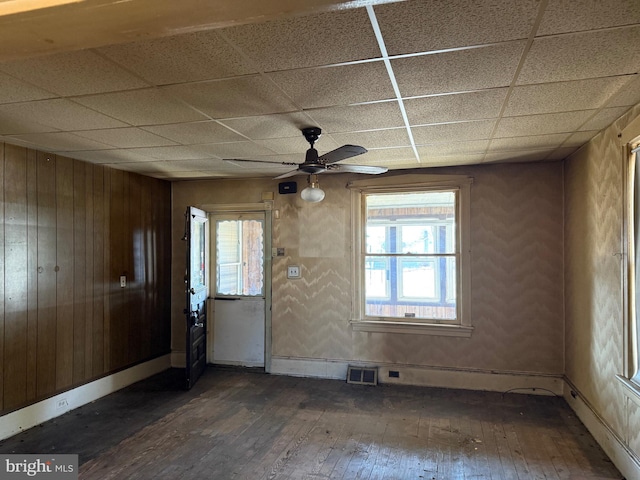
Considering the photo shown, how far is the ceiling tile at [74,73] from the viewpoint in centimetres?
185

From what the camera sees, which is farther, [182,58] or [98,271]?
[98,271]

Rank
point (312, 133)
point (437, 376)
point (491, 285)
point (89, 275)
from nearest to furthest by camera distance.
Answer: point (312, 133), point (89, 275), point (491, 285), point (437, 376)

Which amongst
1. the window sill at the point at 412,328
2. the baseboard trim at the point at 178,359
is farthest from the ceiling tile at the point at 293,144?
the baseboard trim at the point at 178,359

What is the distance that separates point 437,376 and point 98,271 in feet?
12.8

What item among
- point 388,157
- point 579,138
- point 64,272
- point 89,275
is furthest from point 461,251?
point 64,272

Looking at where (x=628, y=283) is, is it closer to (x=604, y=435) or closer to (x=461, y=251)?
(x=604, y=435)

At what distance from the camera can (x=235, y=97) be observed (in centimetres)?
232

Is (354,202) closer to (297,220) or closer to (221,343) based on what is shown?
(297,220)

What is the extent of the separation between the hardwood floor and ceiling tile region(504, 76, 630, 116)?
8.11ft

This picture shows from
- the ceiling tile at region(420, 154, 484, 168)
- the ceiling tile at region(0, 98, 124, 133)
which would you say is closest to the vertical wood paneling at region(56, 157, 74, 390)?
the ceiling tile at region(0, 98, 124, 133)

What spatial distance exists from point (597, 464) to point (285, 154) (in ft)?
11.5

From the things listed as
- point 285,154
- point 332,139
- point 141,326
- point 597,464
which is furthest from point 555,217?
point 141,326

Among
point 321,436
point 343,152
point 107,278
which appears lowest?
point 321,436

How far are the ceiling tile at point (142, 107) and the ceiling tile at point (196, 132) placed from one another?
0.11 m
